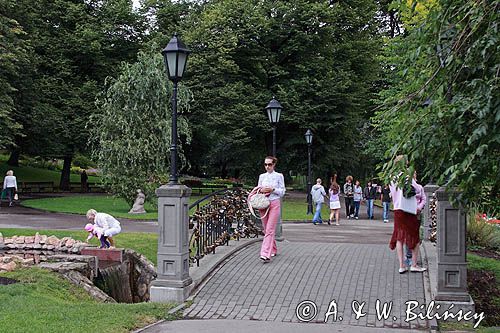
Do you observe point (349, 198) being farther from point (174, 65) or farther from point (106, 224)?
point (174, 65)

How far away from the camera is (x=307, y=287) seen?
9719 millimetres

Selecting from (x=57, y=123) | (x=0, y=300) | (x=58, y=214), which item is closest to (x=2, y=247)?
(x=0, y=300)

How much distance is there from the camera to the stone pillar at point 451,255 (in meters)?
8.30

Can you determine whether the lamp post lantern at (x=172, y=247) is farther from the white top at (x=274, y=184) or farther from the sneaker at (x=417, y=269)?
the sneaker at (x=417, y=269)

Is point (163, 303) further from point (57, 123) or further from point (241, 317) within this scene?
point (57, 123)

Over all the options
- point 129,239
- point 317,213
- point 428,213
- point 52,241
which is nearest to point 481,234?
point 428,213

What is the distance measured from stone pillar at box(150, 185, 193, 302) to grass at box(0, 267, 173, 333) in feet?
1.31

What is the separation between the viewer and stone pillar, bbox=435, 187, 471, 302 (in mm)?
8297

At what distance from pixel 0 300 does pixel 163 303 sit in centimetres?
233

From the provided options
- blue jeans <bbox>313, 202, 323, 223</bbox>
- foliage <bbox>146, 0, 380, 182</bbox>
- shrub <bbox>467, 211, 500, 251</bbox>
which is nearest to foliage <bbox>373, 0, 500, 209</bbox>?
shrub <bbox>467, 211, 500, 251</bbox>

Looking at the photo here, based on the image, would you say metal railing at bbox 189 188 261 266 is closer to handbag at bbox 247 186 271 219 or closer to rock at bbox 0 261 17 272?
handbag at bbox 247 186 271 219

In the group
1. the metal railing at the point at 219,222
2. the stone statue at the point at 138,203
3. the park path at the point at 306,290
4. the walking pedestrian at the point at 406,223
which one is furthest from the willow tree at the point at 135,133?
the walking pedestrian at the point at 406,223

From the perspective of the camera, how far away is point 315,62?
120ft

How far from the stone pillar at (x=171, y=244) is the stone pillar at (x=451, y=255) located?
3794 mm
